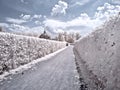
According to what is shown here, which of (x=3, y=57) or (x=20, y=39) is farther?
(x=20, y=39)

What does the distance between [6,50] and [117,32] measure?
6.57 m


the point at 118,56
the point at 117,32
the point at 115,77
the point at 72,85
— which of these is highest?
the point at 117,32

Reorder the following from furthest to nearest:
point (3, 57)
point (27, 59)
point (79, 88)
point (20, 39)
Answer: point (27, 59) < point (20, 39) < point (3, 57) < point (79, 88)

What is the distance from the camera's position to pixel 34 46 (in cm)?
1578

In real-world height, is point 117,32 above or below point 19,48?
above

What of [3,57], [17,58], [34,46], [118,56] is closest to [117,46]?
[118,56]

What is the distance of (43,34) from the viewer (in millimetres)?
74812

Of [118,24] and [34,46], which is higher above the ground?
[118,24]

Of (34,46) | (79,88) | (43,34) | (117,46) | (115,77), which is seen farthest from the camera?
(43,34)

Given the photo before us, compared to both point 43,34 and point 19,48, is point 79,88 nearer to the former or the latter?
point 19,48

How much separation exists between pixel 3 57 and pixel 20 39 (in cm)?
307

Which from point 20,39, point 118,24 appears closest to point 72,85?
point 118,24

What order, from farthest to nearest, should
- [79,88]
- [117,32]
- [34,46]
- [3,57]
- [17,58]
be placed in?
[34,46]
[17,58]
[3,57]
[79,88]
[117,32]

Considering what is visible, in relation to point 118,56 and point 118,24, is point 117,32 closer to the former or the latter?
point 118,24
